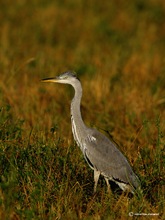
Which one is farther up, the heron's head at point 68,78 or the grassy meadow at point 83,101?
the heron's head at point 68,78

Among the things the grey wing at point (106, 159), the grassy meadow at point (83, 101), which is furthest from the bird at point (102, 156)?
the grassy meadow at point (83, 101)

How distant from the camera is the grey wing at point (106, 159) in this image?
201 inches

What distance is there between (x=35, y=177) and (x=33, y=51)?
6.41 metres

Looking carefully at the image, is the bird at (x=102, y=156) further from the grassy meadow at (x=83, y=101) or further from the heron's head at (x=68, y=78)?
the grassy meadow at (x=83, y=101)

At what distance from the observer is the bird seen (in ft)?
16.7

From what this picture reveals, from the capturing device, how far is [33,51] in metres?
11.1

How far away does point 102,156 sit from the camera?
5203 mm

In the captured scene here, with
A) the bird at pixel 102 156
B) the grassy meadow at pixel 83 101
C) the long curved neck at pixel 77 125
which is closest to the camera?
the grassy meadow at pixel 83 101

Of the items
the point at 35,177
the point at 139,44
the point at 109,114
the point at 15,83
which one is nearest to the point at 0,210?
the point at 35,177

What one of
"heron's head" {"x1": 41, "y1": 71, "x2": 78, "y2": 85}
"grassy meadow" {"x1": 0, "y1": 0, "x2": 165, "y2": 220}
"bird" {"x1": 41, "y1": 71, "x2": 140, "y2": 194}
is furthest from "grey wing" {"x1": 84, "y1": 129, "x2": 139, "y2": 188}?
"heron's head" {"x1": 41, "y1": 71, "x2": 78, "y2": 85}

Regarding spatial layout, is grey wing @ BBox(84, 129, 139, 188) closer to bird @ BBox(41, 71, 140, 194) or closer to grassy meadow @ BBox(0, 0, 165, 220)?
bird @ BBox(41, 71, 140, 194)

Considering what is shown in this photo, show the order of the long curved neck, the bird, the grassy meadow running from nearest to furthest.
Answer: the grassy meadow, the bird, the long curved neck

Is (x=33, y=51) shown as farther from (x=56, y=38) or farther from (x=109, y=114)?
(x=109, y=114)

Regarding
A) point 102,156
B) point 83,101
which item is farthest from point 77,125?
point 83,101
